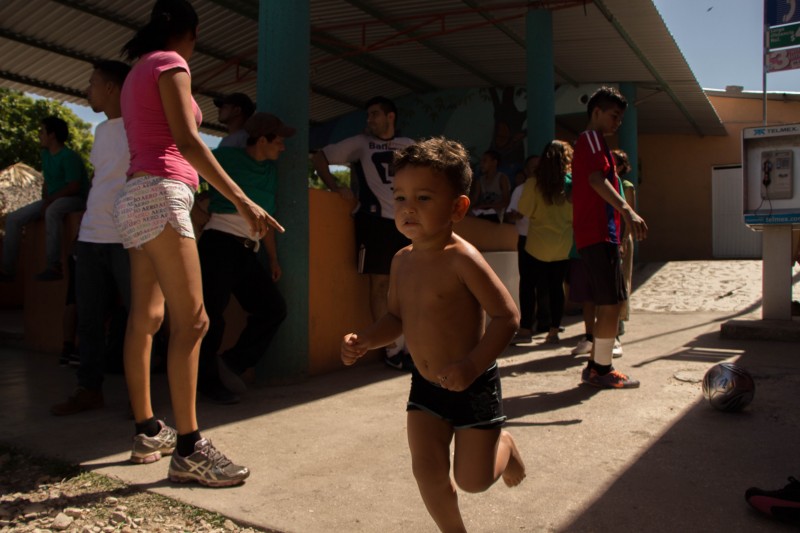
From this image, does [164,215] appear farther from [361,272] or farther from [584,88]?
[584,88]

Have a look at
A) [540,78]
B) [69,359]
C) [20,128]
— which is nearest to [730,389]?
[69,359]

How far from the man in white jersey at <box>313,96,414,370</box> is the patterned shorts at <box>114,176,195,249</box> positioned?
2.44 metres

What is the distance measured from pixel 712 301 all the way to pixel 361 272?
662cm

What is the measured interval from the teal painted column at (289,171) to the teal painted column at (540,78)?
5.41m

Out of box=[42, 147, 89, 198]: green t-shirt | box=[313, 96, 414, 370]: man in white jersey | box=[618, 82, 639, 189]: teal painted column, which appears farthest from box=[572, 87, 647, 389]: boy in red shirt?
box=[618, 82, 639, 189]: teal painted column

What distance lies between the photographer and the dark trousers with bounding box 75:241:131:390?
408 cm

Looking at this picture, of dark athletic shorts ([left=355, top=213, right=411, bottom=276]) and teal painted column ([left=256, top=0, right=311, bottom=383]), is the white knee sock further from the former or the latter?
teal painted column ([left=256, top=0, right=311, bottom=383])

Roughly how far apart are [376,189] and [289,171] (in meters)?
0.78

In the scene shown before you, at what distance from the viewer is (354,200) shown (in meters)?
5.66

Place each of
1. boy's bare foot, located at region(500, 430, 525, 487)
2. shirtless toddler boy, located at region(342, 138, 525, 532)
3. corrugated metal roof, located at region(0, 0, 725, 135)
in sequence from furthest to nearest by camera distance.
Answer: corrugated metal roof, located at region(0, 0, 725, 135)
boy's bare foot, located at region(500, 430, 525, 487)
shirtless toddler boy, located at region(342, 138, 525, 532)

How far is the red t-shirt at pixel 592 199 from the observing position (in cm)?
471

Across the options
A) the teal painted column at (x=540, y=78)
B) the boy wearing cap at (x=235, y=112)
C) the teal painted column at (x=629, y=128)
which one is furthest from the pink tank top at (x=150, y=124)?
the teal painted column at (x=629, y=128)

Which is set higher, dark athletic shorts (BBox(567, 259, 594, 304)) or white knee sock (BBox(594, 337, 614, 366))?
dark athletic shorts (BBox(567, 259, 594, 304))

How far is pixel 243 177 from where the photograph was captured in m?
4.64
